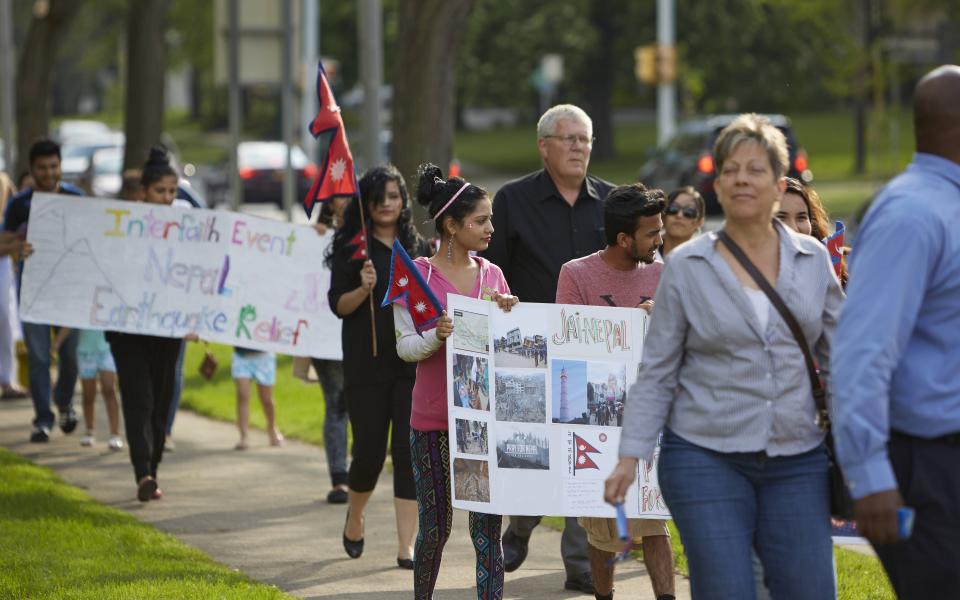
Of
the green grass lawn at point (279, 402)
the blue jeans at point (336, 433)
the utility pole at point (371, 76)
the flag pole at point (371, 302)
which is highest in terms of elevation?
the utility pole at point (371, 76)

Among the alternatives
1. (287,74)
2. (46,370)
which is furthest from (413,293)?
(287,74)

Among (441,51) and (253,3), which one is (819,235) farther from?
(253,3)

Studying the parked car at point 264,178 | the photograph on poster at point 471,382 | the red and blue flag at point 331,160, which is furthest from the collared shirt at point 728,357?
the parked car at point 264,178

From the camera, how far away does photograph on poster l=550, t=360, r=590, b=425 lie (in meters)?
6.09

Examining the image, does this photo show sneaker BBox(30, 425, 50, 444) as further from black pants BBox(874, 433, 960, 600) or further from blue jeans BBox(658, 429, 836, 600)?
black pants BBox(874, 433, 960, 600)

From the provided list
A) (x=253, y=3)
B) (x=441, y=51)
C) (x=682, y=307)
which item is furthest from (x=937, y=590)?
(x=253, y=3)

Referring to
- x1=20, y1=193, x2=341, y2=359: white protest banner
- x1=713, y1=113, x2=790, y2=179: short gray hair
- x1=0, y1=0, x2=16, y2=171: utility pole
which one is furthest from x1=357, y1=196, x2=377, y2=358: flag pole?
x1=0, y1=0, x2=16, y2=171: utility pole

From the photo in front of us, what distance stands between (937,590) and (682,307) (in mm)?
1021

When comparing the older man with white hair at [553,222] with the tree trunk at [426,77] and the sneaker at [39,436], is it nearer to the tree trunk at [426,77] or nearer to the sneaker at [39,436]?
the tree trunk at [426,77]

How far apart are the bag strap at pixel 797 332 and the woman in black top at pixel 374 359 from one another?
3.28 meters

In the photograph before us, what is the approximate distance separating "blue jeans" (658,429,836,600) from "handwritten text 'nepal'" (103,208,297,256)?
21.5ft

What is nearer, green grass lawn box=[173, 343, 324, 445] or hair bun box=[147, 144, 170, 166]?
hair bun box=[147, 144, 170, 166]

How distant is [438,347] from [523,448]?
0.54 meters

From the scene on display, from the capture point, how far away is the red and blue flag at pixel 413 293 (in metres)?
6.38
